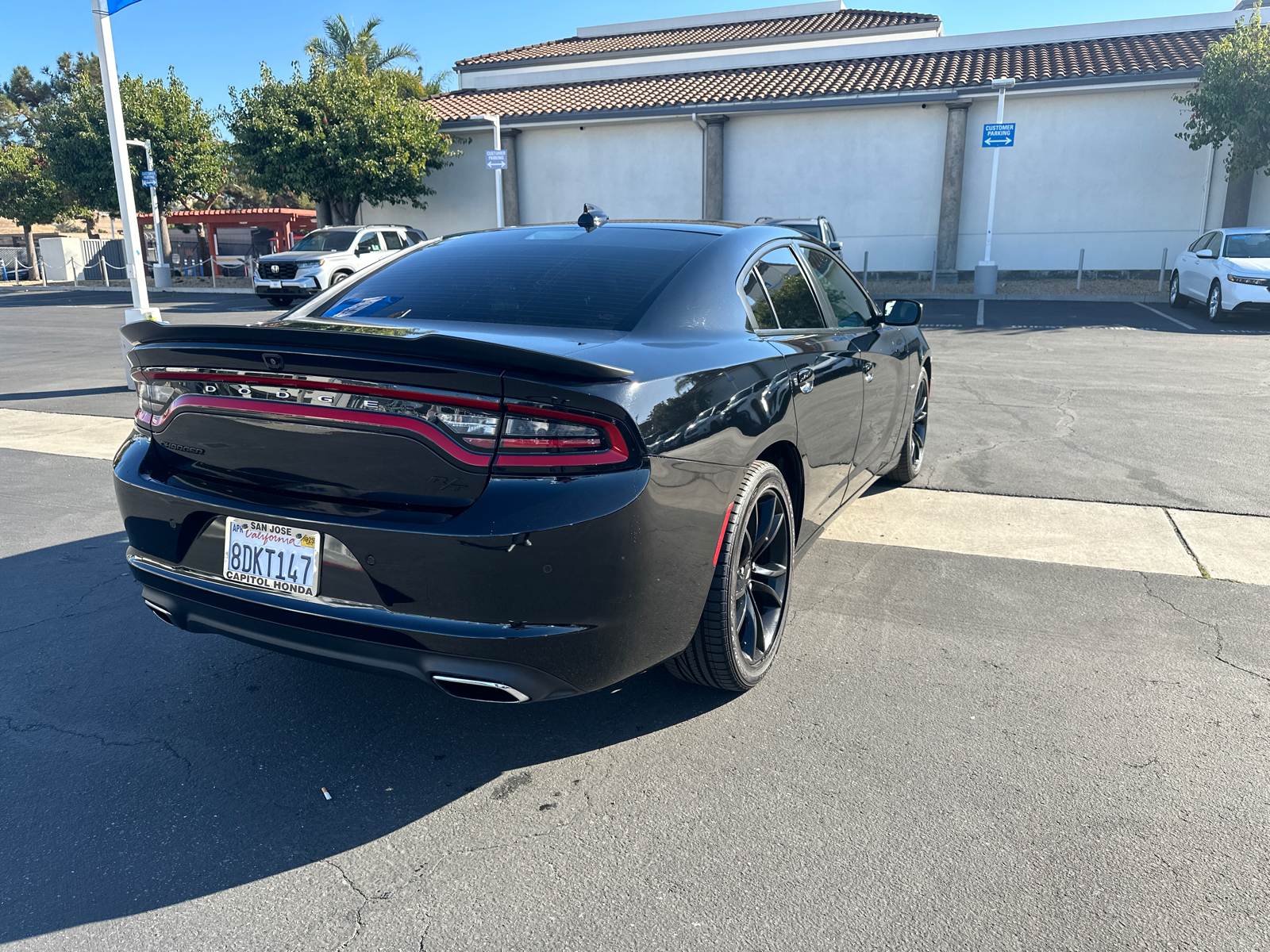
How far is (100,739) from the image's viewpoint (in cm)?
299

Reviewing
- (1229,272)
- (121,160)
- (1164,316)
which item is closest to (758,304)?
(121,160)

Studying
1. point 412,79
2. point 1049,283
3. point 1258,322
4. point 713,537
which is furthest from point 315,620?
point 412,79

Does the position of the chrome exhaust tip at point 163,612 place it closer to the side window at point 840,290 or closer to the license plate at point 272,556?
the license plate at point 272,556

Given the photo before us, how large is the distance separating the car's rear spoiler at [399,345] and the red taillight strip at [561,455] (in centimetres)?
10

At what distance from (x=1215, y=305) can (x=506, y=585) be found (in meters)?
16.9

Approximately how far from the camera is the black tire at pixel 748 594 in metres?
2.90

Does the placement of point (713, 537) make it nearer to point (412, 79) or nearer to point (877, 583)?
point (877, 583)

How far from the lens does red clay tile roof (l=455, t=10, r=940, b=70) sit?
3362cm

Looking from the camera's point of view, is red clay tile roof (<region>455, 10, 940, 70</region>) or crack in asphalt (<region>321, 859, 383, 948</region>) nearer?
crack in asphalt (<region>321, 859, 383, 948</region>)

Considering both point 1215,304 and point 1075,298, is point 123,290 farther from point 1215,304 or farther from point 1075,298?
point 1215,304

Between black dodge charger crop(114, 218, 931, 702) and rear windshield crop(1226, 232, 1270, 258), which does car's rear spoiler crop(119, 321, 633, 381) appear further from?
rear windshield crop(1226, 232, 1270, 258)

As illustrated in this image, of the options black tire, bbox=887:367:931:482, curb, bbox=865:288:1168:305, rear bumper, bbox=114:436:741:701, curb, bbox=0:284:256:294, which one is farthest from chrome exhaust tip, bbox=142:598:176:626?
curb, bbox=0:284:256:294

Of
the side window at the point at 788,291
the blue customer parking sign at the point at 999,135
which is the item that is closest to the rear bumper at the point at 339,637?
the side window at the point at 788,291

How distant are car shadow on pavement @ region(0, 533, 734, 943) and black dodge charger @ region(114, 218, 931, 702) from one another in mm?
419
